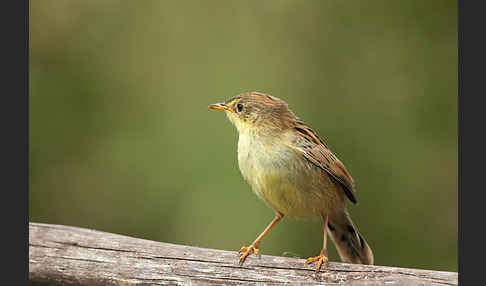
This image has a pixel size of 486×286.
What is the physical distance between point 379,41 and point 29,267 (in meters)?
4.25

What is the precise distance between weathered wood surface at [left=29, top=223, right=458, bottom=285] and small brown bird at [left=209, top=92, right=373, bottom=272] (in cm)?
14

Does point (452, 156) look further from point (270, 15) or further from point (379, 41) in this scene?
point (270, 15)

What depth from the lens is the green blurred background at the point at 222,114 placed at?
19.2 ft

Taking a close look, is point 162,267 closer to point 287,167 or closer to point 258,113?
point 287,167

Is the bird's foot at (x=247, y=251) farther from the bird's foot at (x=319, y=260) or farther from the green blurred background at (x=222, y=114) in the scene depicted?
the green blurred background at (x=222, y=114)

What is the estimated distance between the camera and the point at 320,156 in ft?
13.6

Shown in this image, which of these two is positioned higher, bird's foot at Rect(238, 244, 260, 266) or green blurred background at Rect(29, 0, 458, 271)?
green blurred background at Rect(29, 0, 458, 271)

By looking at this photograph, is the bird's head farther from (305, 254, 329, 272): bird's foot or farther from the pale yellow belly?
(305, 254, 329, 272): bird's foot

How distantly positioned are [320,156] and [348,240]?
915 millimetres

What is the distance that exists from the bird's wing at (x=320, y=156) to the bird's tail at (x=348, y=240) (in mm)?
264

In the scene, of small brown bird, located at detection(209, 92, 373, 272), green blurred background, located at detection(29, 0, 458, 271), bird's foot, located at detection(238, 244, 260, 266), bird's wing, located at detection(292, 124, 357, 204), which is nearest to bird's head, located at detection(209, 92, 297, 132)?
small brown bird, located at detection(209, 92, 373, 272)

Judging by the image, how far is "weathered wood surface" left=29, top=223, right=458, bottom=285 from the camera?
380cm

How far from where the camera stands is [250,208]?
19.8 feet

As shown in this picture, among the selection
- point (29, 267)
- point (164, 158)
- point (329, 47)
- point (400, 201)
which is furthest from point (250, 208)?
point (29, 267)
